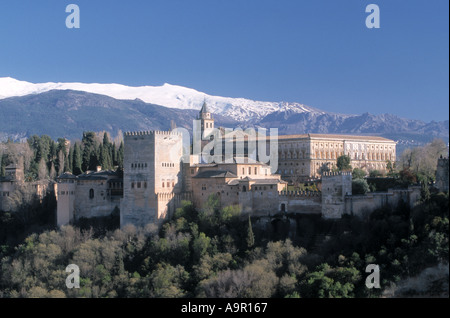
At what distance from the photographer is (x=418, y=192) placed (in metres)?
45.4

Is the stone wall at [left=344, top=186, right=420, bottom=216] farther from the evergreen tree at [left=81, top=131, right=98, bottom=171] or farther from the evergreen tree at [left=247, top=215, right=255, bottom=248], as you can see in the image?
the evergreen tree at [left=81, top=131, right=98, bottom=171]

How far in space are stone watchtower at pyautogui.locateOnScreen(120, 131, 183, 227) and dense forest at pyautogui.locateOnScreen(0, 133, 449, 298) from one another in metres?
1.16

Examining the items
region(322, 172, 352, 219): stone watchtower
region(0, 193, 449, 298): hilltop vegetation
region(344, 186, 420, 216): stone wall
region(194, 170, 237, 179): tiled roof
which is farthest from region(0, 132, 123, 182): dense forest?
region(344, 186, 420, 216): stone wall

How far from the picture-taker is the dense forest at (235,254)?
41.8 m

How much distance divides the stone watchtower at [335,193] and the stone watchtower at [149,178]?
11.8 m

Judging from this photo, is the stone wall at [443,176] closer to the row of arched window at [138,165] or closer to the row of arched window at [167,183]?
the row of arched window at [167,183]

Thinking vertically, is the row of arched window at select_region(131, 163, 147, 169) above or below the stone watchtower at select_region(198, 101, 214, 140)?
below

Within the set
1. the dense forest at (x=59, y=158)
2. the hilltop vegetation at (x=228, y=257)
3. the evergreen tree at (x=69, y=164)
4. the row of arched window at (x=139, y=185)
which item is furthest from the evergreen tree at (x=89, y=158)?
the row of arched window at (x=139, y=185)

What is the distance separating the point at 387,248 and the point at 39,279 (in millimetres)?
23850

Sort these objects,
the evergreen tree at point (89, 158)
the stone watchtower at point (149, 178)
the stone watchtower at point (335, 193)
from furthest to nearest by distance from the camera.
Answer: the evergreen tree at point (89, 158), the stone watchtower at point (149, 178), the stone watchtower at point (335, 193)

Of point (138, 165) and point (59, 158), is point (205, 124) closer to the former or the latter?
point (59, 158)

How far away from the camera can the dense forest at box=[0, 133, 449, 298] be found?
41812mm

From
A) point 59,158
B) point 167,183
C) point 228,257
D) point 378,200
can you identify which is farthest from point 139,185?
point 59,158

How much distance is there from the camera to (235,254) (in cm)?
4866
